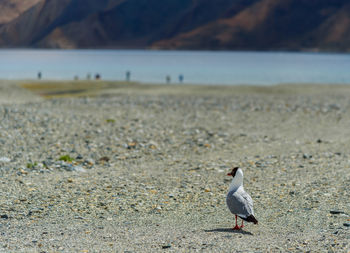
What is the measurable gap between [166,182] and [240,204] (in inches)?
185

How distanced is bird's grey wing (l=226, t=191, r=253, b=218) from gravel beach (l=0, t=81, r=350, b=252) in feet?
1.49

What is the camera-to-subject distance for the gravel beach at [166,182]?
8.99m

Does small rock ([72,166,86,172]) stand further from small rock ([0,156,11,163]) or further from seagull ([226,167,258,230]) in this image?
seagull ([226,167,258,230])

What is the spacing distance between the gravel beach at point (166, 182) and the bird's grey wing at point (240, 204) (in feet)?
1.49

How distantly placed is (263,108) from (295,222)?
22419mm

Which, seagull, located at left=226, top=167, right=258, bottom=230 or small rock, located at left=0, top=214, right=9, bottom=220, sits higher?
seagull, located at left=226, top=167, right=258, bottom=230

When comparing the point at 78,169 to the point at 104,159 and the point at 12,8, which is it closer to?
the point at 104,159

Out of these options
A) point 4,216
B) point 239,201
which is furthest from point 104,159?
point 239,201

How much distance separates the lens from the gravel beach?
8.99 metres

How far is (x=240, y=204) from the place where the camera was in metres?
8.94

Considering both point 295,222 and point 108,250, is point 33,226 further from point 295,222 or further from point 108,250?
point 295,222

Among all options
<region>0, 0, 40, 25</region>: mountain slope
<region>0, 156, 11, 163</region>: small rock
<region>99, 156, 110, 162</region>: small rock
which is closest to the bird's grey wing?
<region>99, 156, 110, 162</region>: small rock

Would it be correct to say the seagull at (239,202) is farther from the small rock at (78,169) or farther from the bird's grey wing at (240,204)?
the small rock at (78,169)

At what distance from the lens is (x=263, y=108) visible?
32.2 meters
